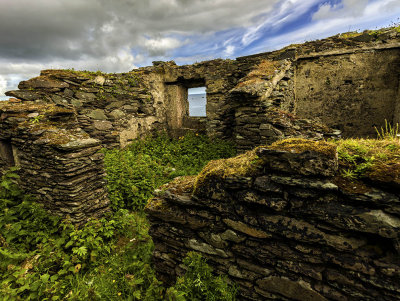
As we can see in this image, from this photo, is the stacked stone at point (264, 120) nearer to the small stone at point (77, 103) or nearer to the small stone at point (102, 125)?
the small stone at point (102, 125)

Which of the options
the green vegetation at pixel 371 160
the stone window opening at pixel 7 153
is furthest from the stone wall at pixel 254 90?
the green vegetation at pixel 371 160

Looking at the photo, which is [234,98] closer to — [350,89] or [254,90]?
[254,90]

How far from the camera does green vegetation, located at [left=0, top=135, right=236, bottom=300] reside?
2639 millimetres

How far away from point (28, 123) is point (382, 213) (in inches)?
261

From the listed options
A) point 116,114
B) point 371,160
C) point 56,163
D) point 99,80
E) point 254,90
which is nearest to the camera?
point 371,160

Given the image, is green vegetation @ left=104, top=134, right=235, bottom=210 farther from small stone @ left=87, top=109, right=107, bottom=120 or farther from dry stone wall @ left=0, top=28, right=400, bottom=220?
small stone @ left=87, top=109, right=107, bottom=120

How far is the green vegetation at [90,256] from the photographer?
8.66 ft

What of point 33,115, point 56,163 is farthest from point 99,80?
point 56,163

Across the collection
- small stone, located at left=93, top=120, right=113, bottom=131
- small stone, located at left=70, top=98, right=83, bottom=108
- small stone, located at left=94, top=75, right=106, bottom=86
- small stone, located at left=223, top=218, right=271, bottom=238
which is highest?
small stone, located at left=94, top=75, right=106, bottom=86

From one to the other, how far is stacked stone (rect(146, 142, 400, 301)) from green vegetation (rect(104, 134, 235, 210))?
10.1 ft

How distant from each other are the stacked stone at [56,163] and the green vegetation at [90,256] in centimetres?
29

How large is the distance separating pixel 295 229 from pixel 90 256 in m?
3.83

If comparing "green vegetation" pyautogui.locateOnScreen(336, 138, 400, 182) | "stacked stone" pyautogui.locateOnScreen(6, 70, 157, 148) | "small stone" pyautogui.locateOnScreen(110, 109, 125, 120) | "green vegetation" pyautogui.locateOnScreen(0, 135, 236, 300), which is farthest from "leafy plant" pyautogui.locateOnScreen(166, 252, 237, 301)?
"small stone" pyautogui.locateOnScreen(110, 109, 125, 120)

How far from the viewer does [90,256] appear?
12.5 feet
